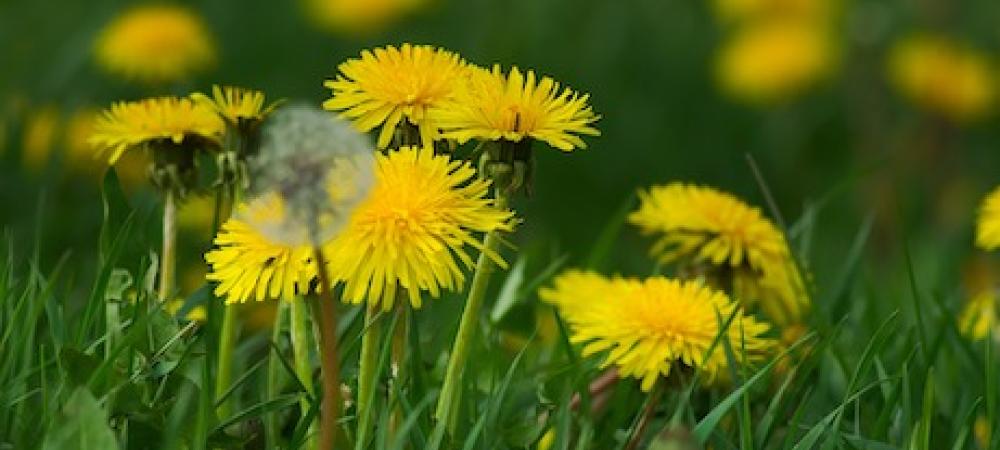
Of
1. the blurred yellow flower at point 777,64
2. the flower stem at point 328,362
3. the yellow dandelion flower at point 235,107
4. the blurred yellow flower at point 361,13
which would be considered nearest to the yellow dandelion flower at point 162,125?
the yellow dandelion flower at point 235,107

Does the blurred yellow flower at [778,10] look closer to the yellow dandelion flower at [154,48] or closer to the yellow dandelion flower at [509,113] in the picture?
the yellow dandelion flower at [154,48]

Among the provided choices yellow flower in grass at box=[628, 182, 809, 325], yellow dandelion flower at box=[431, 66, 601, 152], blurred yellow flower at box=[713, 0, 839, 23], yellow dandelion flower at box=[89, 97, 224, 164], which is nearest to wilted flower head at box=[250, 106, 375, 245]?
yellow dandelion flower at box=[431, 66, 601, 152]

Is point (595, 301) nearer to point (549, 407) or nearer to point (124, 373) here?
point (549, 407)

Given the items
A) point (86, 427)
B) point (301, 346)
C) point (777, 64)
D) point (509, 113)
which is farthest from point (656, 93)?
point (86, 427)

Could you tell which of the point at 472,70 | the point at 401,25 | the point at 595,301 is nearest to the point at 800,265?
the point at 595,301


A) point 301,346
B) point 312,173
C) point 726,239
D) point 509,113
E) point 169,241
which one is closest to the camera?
point 312,173

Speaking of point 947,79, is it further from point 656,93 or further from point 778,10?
point 656,93
